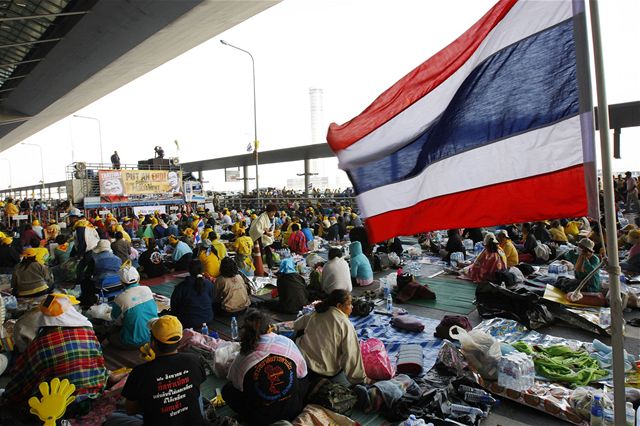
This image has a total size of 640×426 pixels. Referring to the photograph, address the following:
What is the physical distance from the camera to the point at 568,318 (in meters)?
5.80

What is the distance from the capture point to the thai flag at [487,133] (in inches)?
87.1

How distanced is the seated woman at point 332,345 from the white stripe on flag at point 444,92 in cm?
157

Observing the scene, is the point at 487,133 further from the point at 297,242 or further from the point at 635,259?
the point at 297,242

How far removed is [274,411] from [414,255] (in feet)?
29.2

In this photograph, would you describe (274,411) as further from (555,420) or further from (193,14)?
(193,14)

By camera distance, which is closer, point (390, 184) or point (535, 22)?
point (535, 22)

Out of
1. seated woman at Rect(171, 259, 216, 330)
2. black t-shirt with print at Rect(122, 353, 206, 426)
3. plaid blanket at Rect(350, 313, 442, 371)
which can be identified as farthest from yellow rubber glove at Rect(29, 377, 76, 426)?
plaid blanket at Rect(350, 313, 442, 371)

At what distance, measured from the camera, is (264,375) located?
316 cm

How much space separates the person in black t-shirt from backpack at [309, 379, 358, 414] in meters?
1.11

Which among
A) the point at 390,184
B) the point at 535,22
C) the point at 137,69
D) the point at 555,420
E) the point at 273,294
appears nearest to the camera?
the point at 535,22

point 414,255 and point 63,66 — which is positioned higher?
point 63,66

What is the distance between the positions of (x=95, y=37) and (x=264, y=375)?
44.0 feet

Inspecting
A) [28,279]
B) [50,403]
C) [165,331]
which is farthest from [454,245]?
[28,279]

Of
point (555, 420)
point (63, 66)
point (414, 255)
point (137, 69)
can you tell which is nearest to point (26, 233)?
point (63, 66)
